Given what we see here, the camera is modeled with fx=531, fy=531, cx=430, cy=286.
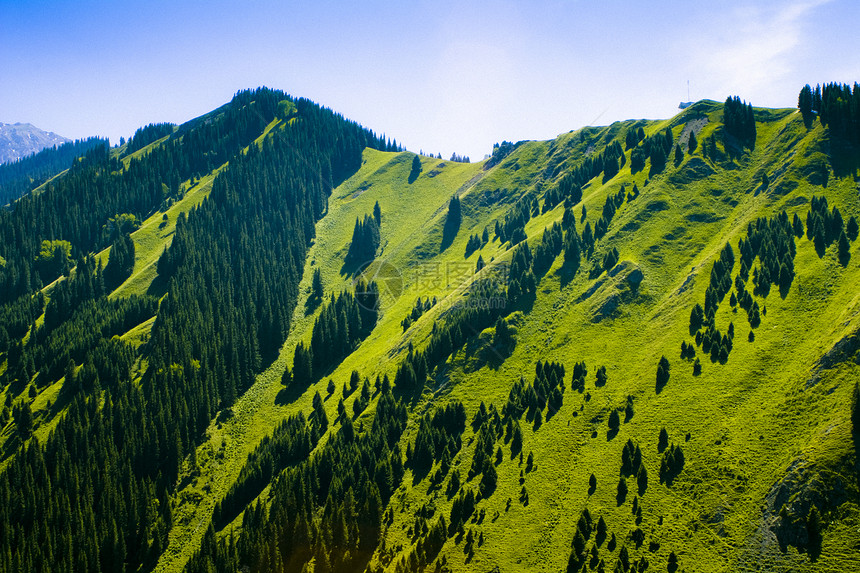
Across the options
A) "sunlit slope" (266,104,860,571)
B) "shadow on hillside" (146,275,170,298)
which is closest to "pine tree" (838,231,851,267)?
"sunlit slope" (266,104,860,571)

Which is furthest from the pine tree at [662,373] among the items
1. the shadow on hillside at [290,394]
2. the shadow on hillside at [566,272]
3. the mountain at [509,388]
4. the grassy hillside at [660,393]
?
the shadow on hillside at [290,394]

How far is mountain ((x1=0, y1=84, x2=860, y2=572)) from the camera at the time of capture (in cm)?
6775

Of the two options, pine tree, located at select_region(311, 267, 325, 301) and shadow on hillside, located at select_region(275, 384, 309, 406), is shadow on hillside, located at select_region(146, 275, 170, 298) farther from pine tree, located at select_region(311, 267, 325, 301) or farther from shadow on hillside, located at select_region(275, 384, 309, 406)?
shadow on hillside, located at select_region(275, 384, 309, 406)

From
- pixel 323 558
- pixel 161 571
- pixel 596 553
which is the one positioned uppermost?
pixel 596 553

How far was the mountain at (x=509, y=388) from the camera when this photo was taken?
67.8 metres

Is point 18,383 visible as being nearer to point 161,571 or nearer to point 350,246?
point 161,571

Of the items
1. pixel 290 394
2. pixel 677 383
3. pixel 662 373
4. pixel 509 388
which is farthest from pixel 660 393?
pixel 290 394

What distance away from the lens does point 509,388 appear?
97688 mm

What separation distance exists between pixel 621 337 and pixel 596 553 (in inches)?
1679

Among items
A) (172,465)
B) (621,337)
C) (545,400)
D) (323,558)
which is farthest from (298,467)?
(621,337)

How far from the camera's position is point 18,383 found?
5512 inches

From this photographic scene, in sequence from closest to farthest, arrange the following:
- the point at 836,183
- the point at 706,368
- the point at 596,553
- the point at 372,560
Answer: the point at 596,553 < the point at 372,560 < the point at 706,368 < the point at 836,183

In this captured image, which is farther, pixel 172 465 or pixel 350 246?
pixel 350 246

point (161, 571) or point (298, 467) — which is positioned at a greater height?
point (298, 467)
